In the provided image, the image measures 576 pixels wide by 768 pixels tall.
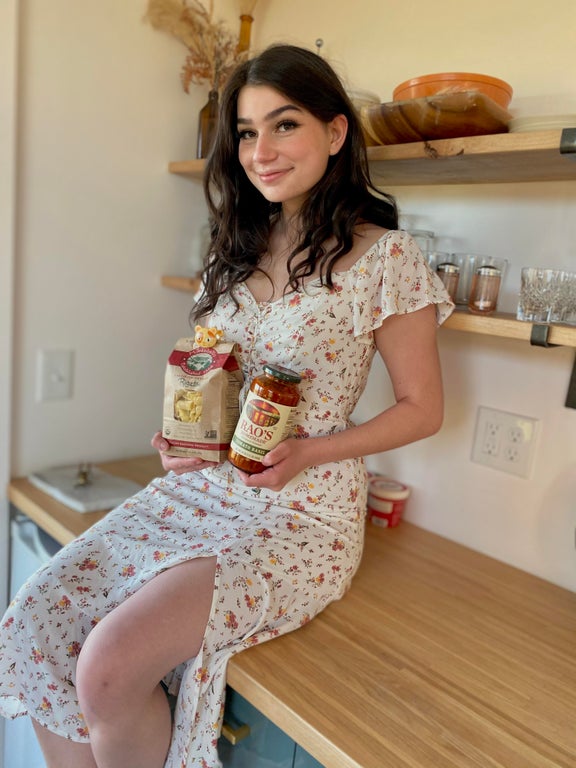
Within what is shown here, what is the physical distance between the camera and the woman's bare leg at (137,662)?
807 millimetres

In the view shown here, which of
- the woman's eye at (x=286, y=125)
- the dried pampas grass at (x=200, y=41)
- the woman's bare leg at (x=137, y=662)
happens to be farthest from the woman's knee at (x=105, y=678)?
the dried pampas grass at (x=200, y=41)

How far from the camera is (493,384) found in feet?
4.16

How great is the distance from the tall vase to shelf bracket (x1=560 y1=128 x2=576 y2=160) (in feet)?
2.95

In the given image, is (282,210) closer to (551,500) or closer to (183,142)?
(183,142)

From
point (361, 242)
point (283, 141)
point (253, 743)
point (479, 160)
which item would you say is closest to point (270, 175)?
point (283, 141)

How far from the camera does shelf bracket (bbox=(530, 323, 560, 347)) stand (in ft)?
3.11

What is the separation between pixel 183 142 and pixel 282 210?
1.92ft

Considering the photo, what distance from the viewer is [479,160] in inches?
41.8

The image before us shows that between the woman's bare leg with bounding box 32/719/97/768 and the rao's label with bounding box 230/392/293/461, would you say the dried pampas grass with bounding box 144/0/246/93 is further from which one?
the woman's bare leg with bounding box 32/719/97/768

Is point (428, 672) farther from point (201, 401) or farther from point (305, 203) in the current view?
point (305, 203)

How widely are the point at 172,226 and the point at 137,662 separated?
1163 mm

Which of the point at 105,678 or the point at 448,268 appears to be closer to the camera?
the point at 105,678

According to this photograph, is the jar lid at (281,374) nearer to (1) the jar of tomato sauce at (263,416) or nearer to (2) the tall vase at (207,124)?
(1) the jar of tomato sauce at (263,416)

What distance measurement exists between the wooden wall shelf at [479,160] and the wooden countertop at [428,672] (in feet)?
2.43
